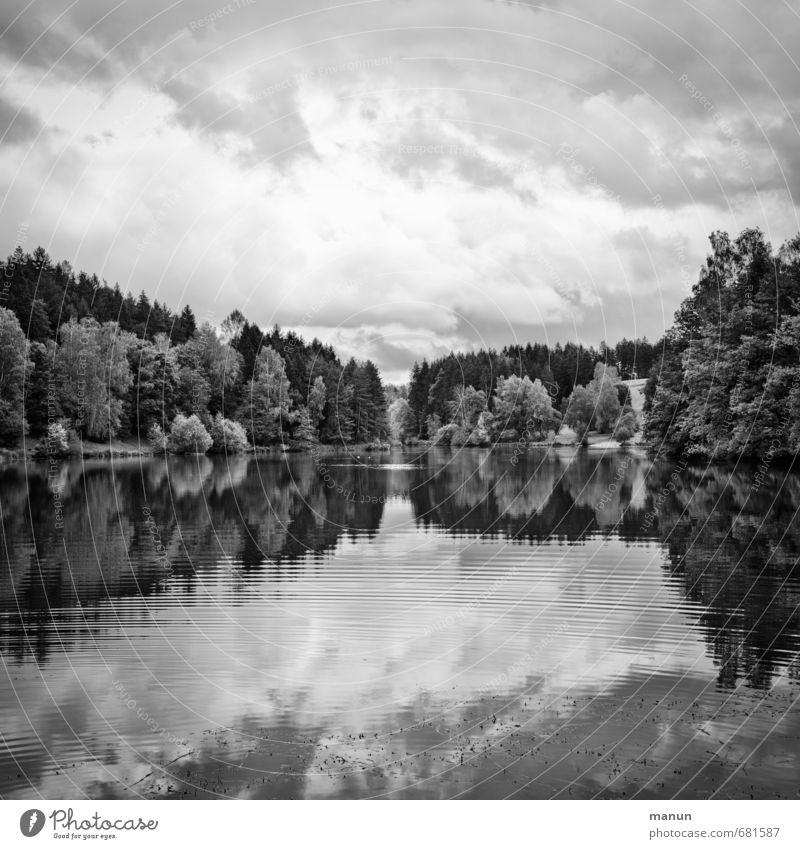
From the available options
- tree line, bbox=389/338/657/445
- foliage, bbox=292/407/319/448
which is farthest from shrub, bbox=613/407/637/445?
foliage, bbox=292/407/319/448

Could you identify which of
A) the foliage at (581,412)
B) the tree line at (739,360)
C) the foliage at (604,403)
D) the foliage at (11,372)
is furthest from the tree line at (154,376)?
the tree line at (739,360)

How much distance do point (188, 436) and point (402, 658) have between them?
329ft

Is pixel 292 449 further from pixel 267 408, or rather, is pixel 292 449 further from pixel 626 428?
pixel 626 428

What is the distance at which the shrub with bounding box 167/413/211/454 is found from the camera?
114250 mm

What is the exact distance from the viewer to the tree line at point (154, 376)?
326ft

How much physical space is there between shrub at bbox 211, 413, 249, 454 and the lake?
77405 mm

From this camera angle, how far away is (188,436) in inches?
4505

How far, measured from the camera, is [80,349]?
342 ft

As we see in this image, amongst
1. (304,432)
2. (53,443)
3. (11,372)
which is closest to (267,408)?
(304,432)

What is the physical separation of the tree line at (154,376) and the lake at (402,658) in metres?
63.7

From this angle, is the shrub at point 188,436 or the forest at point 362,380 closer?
the forest at point 362,380

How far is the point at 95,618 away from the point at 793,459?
61679 millimetres

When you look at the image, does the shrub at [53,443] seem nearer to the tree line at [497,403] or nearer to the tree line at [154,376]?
the tree line at [154,376]
